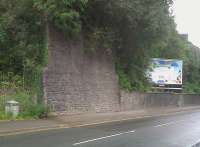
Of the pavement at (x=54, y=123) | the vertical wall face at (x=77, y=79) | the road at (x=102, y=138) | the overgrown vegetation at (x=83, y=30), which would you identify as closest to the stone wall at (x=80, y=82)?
the vertical wall face at (x=77, y=79)

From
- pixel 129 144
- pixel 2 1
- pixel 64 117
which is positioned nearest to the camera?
pixel 129 144

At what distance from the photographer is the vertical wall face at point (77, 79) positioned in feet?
94.5

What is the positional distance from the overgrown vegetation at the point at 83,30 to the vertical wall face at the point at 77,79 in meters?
0.60

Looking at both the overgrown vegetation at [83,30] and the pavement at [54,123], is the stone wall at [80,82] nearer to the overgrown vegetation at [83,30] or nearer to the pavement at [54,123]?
the overgrown vegetation at [83,30]

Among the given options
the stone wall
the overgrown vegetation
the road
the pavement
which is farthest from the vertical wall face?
the road

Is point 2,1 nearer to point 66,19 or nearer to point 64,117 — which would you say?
point 66,19

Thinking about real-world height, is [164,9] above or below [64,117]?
above

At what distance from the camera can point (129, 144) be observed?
17203 millimetres

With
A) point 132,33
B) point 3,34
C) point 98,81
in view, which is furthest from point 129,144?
point 132,33

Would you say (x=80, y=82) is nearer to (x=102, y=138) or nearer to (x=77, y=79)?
(x=77, y=79)

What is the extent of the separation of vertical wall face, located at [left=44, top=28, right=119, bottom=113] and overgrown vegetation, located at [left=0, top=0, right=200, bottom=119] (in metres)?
0.60

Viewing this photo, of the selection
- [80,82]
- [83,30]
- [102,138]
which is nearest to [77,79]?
[80,82]

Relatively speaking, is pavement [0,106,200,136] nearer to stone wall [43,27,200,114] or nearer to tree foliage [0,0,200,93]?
stone wall [43,27,200,114]

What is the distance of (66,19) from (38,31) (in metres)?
1.94
